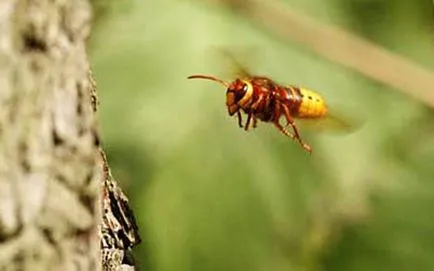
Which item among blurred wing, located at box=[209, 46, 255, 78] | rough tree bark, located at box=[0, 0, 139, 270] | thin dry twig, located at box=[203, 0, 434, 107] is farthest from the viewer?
blurred wing, located at box=[209, 46, 255, 78]

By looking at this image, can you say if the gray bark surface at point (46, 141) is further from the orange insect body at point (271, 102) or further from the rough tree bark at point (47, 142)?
the orange insect body at point (271, 102)

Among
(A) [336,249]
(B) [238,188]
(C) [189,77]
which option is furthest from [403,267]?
(C) [189,77]

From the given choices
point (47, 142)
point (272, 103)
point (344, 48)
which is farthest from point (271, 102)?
point (47, 142)

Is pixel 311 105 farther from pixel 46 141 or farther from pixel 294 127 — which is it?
pixel 46 141

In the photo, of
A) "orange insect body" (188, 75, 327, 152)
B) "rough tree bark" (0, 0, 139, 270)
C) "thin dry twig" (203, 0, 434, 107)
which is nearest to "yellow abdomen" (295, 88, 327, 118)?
"orange insect body" (188, 75, 327, 152)

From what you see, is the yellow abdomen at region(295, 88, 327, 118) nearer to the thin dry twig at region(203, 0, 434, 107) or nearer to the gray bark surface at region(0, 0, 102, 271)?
the thin dry twig at region(203, 0, 434, 107)

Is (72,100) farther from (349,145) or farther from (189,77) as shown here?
(349,145)

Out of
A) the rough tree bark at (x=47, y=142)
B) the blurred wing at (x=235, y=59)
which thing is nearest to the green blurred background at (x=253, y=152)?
the blurred wing at (x=235, y=59)
